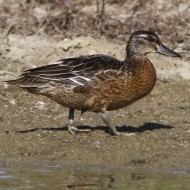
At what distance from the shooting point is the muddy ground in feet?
37.4

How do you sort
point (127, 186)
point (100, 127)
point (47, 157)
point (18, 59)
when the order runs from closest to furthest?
point (127, 186), point (47, 157), point (100, 127), point (18, 59)

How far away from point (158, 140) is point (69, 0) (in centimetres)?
501

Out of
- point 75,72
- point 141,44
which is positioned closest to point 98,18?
point 141,44

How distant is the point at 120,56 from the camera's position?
50.6 ft

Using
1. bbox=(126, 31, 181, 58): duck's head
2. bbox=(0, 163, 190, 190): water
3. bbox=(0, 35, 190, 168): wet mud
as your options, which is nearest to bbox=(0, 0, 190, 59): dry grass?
bbox=(0, 35, 190, 168): wet mud

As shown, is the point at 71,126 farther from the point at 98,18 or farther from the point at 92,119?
the point at 98,18

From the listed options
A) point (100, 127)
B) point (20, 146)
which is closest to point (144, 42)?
point (100, 127)

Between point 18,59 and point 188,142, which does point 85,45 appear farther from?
point 188,142

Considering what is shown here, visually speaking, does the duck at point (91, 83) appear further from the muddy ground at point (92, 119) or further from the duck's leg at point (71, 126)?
the muddy ground at point (92, 119)

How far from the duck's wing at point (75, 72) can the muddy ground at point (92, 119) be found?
691 millimetres

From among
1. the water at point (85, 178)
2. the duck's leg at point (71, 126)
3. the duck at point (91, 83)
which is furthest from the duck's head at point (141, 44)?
the water at point (85, 178)

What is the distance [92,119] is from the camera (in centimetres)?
1333

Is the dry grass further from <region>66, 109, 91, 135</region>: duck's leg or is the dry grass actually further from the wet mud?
<region>66, 109, 91, 135</region>: duck's leg

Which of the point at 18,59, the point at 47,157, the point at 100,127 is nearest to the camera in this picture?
the point at 47,157
